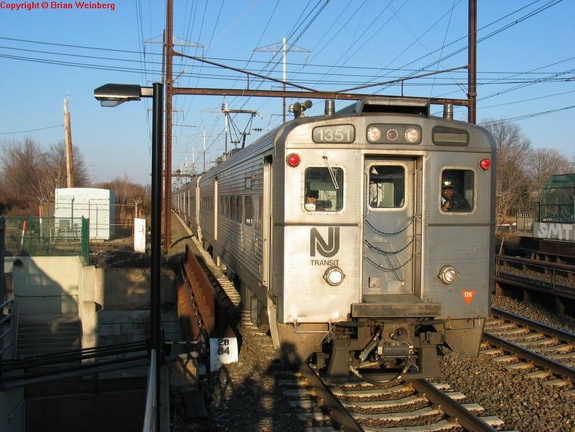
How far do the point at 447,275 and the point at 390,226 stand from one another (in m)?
0.83

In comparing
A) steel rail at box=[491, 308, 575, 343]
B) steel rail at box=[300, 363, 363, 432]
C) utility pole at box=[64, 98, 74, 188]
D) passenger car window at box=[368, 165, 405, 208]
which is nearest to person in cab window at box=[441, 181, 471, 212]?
passenger car window at box=[368, 165, 405, 208]

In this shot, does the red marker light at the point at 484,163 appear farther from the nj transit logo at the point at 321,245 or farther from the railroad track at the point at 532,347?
the railroad track at the point at 532,347

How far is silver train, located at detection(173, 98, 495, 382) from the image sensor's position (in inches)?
257

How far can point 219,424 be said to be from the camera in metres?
5.87

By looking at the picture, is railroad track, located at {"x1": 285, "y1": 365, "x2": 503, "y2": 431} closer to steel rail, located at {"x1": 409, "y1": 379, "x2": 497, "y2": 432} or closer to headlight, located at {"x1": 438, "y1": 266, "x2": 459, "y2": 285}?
steel rail, located at {"x1": 409, "y1": 379, "x2": 497, "y2": 432}

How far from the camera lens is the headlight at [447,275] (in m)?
6.67

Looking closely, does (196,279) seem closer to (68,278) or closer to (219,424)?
(219,424)

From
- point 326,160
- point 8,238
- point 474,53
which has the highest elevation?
point 474,53

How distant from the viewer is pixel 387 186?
22.8ft

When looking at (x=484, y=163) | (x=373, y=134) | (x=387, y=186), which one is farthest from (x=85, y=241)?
(x=484, y=163)

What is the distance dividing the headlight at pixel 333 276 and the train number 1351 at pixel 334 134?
4.60ft

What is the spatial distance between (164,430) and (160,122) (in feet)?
9.53

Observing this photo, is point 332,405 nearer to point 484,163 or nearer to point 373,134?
point 373,134

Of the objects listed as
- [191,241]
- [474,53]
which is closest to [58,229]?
[191,241]
